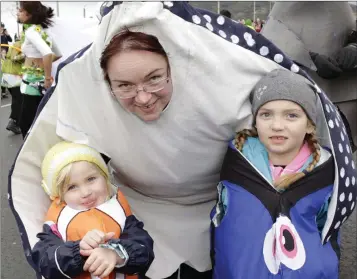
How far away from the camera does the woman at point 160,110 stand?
177 cm

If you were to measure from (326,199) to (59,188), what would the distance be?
915 millimetres

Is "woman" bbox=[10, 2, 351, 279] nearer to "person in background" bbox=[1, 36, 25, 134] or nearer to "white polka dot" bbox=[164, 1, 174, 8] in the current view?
"white polka dot" bbox=[164, 1, 174, 8]

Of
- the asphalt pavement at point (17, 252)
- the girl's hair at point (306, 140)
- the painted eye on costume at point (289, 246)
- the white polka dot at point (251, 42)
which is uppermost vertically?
the white polka dot at point (251, 42)

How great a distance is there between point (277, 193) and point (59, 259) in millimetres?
726

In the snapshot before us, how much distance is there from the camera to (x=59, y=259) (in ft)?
5.56

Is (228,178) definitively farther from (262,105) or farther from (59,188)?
(59,188)

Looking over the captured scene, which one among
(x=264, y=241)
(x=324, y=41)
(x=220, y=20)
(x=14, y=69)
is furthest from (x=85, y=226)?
(x=14, y=69)

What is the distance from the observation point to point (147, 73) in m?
1.76

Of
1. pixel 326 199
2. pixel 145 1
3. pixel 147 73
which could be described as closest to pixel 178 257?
pixel 326 199

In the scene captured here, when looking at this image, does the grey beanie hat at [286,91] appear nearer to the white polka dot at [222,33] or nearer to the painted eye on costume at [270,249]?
the white polka dot at [222,33]

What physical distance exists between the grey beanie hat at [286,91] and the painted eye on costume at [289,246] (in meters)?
0.38

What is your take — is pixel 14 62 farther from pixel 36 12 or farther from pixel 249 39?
pixel 249 39

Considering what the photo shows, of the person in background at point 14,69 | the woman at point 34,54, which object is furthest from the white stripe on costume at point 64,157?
the person in background at point 14,69

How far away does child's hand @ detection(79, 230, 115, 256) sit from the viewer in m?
1.71
